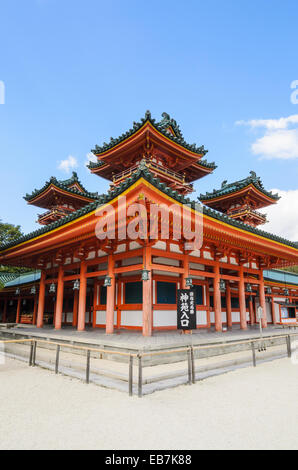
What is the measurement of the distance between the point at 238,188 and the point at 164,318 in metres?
11.8

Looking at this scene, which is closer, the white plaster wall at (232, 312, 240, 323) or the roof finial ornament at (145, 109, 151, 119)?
the roof finial ornament at (145, 109, 151, 119)

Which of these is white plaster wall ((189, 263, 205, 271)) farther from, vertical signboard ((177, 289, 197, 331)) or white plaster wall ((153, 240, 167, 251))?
vertical signboard ((177, 289, 197, 331))

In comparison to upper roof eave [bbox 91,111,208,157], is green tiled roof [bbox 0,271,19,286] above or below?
below

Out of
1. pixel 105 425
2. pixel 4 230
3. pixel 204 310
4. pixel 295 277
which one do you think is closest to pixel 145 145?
pixel 204 310

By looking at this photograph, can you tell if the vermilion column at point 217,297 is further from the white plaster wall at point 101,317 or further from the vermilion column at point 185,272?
the white plaster wall at point 101,317

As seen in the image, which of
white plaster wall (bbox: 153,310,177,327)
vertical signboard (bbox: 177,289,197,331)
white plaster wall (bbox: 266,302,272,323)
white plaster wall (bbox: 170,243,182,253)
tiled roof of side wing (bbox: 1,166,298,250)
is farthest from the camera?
white plaster wall (bbox: 266,302,272,323)

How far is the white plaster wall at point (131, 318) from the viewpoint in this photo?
11.2m

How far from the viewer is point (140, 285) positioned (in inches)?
449

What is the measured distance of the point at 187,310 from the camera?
9047 mm

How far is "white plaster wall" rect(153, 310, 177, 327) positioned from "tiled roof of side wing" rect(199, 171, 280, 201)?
1139 centimetres

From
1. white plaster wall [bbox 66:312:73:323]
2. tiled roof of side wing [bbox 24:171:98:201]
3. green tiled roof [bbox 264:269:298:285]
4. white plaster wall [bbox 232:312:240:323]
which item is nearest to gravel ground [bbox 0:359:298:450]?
white plaster wall [bbox 232:312:240:323]

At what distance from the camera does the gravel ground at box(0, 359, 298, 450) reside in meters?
3.50
